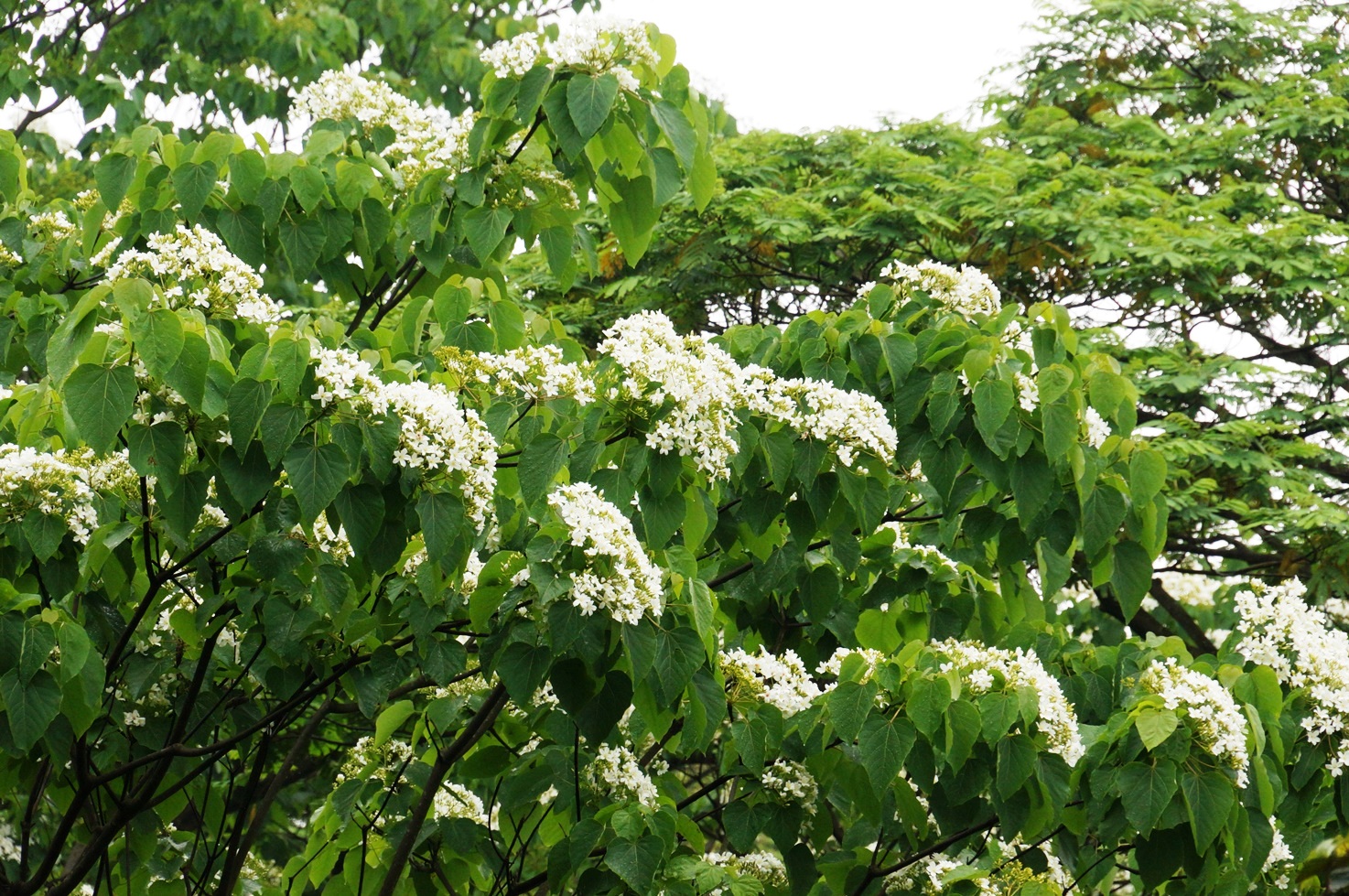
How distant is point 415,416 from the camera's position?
2516mm

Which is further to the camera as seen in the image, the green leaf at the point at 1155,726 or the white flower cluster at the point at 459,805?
the white flower cluster at the point at 459,805

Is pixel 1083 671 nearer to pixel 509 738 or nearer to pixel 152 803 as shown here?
pixel 509 738

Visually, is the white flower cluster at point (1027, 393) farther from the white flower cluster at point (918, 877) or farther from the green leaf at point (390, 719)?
the green leaf at point (390, 719)

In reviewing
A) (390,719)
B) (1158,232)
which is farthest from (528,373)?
(1158,232)

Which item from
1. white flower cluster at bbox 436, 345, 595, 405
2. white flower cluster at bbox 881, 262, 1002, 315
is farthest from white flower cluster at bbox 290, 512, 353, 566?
white flower cluster at bbox 881, 262, 1002, 315

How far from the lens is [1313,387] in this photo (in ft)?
26.6

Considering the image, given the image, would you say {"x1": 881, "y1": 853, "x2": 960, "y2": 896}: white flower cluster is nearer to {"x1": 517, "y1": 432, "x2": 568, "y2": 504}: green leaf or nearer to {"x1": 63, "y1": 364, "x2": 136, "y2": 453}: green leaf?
{"x1": 517, "y1": 432, "x2": 568, "y2": 504}: green leaf

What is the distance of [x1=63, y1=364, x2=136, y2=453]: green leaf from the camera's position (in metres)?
2.36

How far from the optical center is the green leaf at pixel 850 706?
2.74 m

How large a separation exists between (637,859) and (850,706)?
0.52 meters

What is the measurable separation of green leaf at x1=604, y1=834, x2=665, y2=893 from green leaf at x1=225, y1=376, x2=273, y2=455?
108cm

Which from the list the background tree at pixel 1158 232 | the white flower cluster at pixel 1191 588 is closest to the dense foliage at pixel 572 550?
the background tree at pixel 1158 232

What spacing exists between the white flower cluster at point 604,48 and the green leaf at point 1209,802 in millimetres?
1848

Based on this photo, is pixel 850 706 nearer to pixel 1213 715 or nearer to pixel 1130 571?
pixel 1213 715
